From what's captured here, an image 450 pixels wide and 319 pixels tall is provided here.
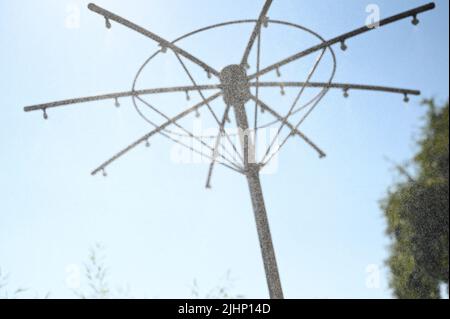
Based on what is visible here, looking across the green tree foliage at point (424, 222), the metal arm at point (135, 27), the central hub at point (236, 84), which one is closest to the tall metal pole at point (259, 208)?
the central hub at point (236, 84)

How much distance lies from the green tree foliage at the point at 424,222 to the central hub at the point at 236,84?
46.6ft

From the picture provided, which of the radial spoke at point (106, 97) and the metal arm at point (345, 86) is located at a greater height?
the metal arm at point (345, 86)

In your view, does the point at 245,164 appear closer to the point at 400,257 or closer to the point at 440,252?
the point at 440,252

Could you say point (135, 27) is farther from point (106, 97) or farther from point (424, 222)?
point (424, 222)

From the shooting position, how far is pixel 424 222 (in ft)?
51.0

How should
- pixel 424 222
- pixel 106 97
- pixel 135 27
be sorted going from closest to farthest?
pixel 135 27
pixel 106 97
pixel 424 222

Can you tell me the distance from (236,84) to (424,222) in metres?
14.9

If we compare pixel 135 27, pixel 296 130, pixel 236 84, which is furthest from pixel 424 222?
pixel 135 27

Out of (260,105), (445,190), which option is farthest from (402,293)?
(260,105)

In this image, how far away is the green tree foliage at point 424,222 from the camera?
49.0 ft

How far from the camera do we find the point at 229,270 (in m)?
7.37

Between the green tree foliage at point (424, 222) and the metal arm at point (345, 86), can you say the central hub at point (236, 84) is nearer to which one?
the metal arm at point (345, 86)

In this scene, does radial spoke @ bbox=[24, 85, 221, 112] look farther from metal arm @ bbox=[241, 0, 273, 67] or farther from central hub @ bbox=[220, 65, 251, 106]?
metal arm @ bbox=[241, 0, 273, 67]

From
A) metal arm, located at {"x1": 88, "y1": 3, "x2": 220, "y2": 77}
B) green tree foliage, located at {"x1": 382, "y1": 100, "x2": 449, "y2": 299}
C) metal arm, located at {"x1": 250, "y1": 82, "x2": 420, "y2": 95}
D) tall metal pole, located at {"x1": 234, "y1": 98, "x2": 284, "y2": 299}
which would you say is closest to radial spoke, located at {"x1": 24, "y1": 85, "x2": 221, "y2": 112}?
metal arm, located at {"x1": 88, "y1": 3, "x2": 220, "y2": 77}
